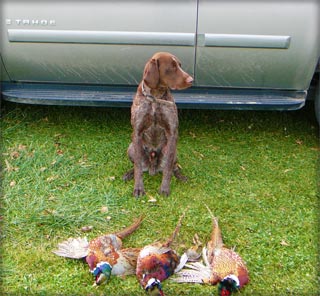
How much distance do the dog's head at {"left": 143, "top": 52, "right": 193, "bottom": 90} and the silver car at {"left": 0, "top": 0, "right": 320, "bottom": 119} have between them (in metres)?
0.70

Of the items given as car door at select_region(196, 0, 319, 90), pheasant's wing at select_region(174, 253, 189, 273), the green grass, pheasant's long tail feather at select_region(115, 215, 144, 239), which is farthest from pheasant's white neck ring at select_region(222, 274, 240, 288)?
car door at select_region(196, 0, 319, 90)

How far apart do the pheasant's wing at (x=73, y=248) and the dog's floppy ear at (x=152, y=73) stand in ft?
4.32

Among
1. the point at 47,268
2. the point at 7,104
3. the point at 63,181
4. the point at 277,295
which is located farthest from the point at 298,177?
the point at 7,104

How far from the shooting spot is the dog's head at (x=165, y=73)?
391 centimetres

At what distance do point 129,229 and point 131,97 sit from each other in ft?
5.20

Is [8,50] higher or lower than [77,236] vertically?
higher

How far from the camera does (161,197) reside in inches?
165

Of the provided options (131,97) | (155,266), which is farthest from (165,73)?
(155,266)

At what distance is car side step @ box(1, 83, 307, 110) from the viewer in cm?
475

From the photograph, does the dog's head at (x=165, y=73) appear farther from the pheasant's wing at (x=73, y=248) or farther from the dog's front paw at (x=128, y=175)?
the pheasant's wing at (x=73, y=248)

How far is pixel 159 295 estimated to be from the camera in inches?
118

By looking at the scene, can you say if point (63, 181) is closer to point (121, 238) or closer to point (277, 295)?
point (121, 238)

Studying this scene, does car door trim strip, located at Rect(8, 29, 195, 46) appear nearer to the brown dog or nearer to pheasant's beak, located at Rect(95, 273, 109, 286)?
the brown dog

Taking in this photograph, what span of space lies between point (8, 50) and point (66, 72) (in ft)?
1.87
